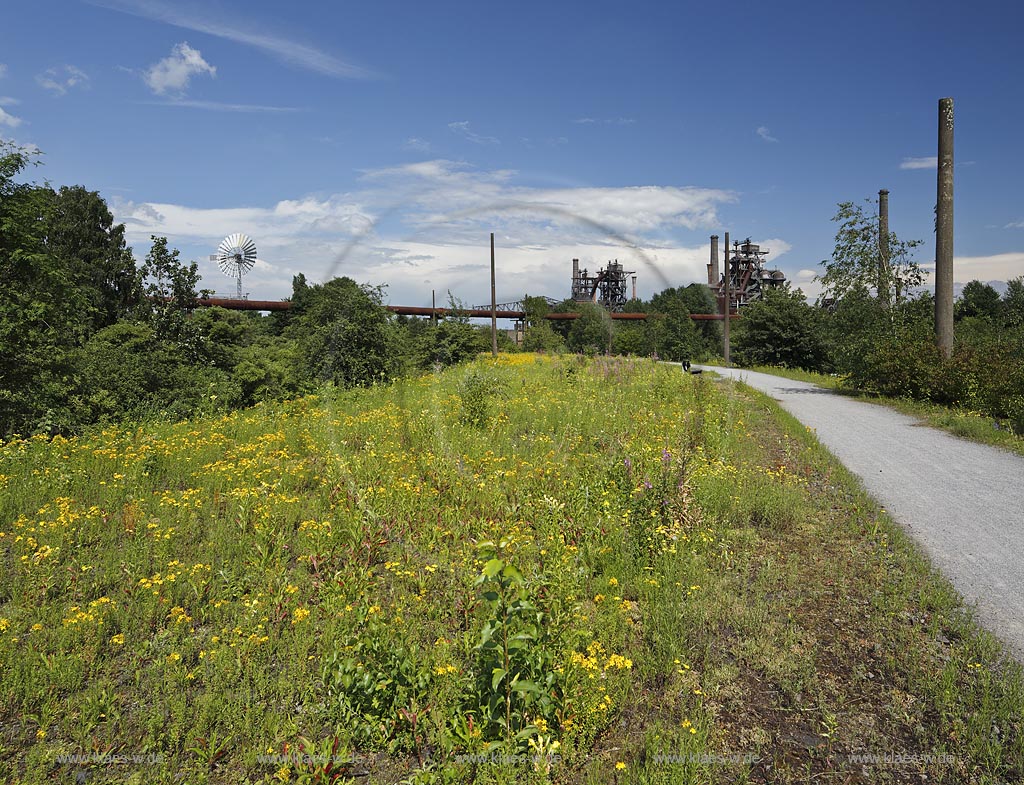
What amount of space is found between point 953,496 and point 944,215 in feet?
49.6

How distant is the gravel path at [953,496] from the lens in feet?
17.4

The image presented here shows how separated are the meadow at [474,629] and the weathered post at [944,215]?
45.4ft

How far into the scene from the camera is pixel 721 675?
4.09 m

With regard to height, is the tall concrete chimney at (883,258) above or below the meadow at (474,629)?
above

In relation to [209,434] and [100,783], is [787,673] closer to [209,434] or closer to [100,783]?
[100,783]

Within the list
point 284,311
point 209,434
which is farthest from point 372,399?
point 284,311

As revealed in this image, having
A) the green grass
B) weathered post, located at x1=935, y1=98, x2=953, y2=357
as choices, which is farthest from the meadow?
weathered post, located at x1=935, y1=98, x2=953, y2=357

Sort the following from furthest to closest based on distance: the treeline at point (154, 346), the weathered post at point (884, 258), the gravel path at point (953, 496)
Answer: the weathered post at point (884, 258), the treeline at point (154, 346), the gravel path at point (953, 496)

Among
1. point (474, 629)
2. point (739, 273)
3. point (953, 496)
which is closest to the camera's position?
point (474, 629)

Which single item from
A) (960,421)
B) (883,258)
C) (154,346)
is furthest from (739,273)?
(154,346)

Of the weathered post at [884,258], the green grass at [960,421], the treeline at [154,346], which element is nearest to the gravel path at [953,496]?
the green grass at [960,421]

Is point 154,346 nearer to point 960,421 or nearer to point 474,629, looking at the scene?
point 474,629

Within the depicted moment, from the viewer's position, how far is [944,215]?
18703 millimetres

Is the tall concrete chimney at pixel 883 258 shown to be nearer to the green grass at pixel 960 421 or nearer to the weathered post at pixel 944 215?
the weathered post at pixel 944 215
